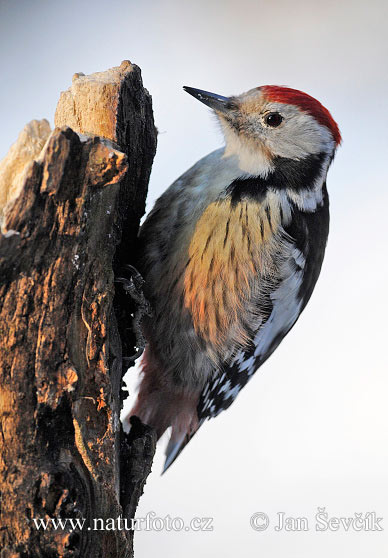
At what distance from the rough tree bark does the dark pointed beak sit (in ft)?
3.48

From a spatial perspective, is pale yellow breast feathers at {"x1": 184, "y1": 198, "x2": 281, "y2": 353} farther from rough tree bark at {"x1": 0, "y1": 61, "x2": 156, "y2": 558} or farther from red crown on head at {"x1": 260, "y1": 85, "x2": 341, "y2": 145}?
rough tree bark at {"x1": 0, "y1": 61, "x2": 156, "y2": 558}

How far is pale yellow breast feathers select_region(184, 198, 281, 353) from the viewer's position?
2316mm

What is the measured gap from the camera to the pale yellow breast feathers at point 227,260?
91.2 inches

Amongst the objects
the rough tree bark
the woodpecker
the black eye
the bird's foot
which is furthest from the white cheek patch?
the rough tree bark

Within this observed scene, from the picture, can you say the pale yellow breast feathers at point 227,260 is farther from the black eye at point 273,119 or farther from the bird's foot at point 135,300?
the black eye at point 273,119

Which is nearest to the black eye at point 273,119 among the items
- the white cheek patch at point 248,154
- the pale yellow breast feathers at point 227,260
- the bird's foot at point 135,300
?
the white cheek patch at point 248,154

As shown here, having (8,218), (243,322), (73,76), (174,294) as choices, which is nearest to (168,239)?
(174,294)

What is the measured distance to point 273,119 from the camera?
2.62 m

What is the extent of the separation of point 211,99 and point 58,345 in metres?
1.46

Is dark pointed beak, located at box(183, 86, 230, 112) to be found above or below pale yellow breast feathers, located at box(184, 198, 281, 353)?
above

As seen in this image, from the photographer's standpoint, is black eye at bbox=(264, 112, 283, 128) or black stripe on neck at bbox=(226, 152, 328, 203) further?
black eye at bbox=(264, 112, 283, 128)

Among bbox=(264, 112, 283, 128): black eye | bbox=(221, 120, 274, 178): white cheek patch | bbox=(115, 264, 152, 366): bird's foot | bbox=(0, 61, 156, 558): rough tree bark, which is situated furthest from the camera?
bbox=(264, 112, 283, 128): black eye

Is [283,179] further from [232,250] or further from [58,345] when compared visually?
[58,345]

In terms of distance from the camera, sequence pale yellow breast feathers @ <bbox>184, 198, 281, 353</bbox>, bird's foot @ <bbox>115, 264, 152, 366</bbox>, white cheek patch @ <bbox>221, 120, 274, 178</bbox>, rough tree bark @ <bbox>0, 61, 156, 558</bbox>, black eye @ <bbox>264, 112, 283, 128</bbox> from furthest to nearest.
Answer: black eye @ <bbox>264, 112, 283, 128</bbox> → white cheek patch @ <bbox>221, 120, 274, 178</bbox> → pale yellow breast feathers @ <bbox>184, 198, 281, 353</bbox> → bird's foot @ <bbox>115, 264, 152, 366</bbox> → rough tree bark @ <bbox>0, 61, 156, 558</bbox>
